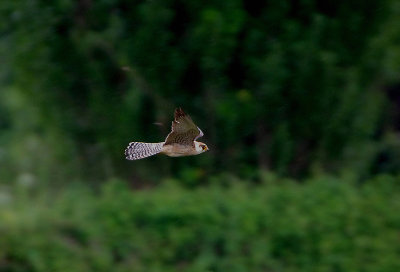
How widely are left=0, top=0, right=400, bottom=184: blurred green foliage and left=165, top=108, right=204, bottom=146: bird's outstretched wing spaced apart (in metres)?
2.41

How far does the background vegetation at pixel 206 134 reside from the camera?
23.5ft

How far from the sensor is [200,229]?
721 cm

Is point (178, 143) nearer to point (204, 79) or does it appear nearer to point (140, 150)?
point (140, 150)

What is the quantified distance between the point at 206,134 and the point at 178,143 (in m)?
2.53

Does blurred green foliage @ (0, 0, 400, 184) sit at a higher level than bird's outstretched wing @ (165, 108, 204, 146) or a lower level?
higher

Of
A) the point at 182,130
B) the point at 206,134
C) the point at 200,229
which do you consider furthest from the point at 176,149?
the point at 206,134

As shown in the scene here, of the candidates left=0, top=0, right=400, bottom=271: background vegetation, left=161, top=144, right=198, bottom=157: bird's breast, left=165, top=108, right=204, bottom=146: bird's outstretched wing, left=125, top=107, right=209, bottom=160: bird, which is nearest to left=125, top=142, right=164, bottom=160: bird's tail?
left=125, top=107, right=209, bottom=160: bird

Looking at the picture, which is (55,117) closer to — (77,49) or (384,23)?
(77,49)

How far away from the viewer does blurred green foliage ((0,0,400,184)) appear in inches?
290

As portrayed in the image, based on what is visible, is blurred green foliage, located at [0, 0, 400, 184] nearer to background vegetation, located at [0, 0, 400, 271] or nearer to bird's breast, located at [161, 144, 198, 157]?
background vegetation, located at [0, 0, 400, 271]

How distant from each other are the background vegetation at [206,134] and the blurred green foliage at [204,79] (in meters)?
0.01

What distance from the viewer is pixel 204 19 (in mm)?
Answer: 7160

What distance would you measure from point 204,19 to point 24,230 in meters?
2.33

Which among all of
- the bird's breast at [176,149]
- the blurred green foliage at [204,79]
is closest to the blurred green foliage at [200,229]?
the blurred green foliage at [204,79]
